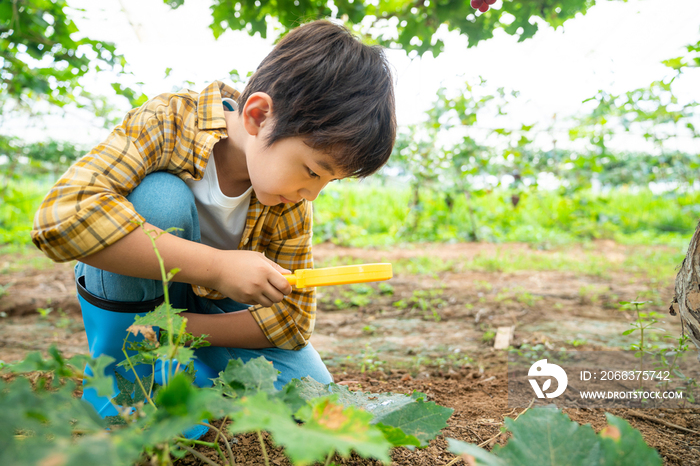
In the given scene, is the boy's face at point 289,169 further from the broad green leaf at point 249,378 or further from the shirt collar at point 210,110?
the broad green leaf at point 249,378

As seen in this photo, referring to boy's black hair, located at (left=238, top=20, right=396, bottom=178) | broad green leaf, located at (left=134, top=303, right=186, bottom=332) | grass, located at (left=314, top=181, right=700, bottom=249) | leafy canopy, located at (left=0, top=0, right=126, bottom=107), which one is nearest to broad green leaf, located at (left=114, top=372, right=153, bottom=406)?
broad green leaf, located at (left=134, top=303, right=186, bottom=332)

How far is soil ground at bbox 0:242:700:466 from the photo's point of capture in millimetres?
1028

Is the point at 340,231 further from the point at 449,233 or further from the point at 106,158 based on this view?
the point at 106,158

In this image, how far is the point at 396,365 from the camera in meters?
1.51

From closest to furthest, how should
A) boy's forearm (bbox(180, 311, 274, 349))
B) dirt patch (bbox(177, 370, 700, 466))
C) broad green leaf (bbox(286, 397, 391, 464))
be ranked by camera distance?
1. broad green leaf (bbox(286, 397, 391, 464))
2. dirt patch (bbox(177, 370, 700, 466))
3. boy's forearm (bbox(180, 311, 274, 349))

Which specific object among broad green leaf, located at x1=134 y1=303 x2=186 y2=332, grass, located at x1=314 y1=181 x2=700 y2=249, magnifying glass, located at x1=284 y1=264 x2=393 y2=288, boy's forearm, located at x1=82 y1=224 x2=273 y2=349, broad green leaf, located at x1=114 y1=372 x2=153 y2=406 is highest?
boy's forearm, located at x1=82 y1=224 x2=273 y2=349

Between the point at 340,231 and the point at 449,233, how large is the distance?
4.35ft

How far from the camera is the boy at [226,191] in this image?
91 centimetres

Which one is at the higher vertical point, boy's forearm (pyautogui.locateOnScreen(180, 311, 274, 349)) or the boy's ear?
the boy's ear

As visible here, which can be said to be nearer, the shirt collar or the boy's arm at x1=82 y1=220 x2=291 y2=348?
the boy's arm at x1=82 y1=220 x2=291 y2=348

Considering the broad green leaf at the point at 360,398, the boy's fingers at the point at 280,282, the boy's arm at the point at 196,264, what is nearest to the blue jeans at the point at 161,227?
the boy's arm at the point at 196,264

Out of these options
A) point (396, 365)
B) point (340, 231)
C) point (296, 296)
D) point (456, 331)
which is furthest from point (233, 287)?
point (340, 231)

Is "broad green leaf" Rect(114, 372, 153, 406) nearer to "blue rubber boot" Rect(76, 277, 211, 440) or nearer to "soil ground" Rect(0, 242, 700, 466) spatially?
"soil ground" Rect(0, 242, 700, 466)

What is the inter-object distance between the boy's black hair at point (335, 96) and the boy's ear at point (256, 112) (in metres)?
0.02
